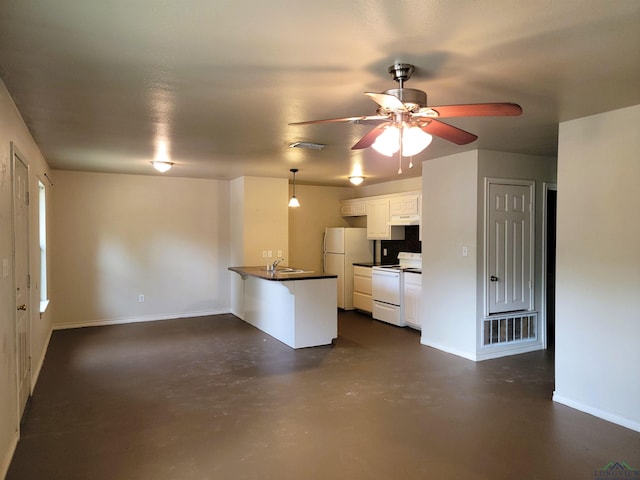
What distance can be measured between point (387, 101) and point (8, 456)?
3.08 meters

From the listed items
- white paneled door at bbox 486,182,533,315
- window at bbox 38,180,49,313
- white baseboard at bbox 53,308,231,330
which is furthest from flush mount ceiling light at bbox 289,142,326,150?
white baseboard at bbox 53,308,231,330

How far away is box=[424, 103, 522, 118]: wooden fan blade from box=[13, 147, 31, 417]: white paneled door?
2961 mm

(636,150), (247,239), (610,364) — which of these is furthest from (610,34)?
(247,239)

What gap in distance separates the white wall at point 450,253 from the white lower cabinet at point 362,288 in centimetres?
186

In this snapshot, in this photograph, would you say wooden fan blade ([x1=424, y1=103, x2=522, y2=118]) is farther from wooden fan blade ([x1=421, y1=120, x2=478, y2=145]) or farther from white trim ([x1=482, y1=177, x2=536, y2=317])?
white trim ([x1=482, y1=177, x2=536, y2=317])

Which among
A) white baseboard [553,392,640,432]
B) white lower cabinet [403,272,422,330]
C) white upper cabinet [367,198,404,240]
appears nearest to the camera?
white baseboard [553,392,640,432]

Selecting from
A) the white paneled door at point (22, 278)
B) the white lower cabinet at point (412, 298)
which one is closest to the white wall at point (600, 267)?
the white lower cabinet at point (412, 298)

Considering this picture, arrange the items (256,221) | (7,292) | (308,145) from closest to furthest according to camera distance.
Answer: (7,292)
(308,145)
(256,221)

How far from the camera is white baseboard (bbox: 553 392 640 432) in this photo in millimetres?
3059

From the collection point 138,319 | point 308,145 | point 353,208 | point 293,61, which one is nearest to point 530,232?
point 308,145

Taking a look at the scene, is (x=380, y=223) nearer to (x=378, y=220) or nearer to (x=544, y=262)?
(x=378, y=220)

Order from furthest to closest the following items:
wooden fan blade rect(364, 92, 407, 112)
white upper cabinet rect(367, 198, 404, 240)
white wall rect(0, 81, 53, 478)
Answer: white upper cabinet rect(367, 198, 404, 240), white wall rect(0, 81, 53, 478), wooden fan blade rect(364, 92, 407, 112)

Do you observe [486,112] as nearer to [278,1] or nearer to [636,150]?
[278,1]

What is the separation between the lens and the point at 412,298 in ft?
20.0
